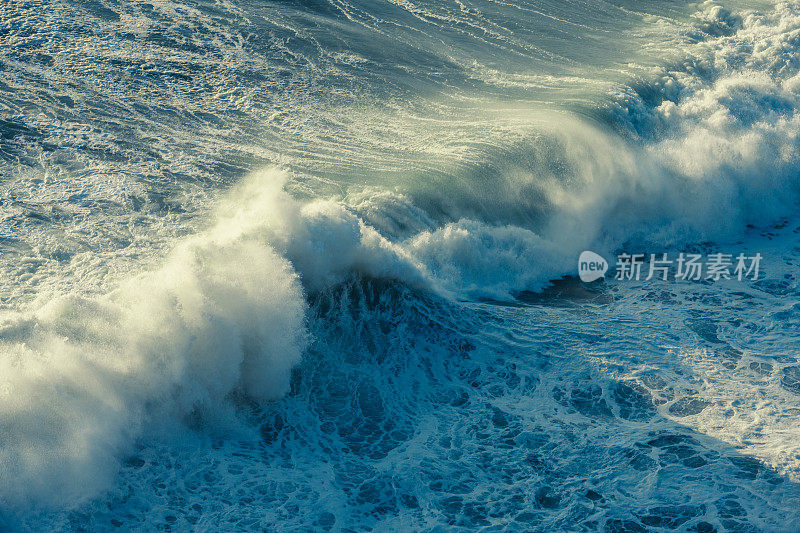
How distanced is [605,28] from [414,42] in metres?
5.18

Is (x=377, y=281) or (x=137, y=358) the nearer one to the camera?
(x=137, y=358)

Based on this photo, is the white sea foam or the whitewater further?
the whitewater

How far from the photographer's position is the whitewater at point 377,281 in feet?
26.4

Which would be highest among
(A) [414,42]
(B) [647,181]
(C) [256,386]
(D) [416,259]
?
(A) [414,42]

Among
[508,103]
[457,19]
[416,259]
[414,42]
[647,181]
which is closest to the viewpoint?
[416,259]

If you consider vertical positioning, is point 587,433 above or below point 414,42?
below

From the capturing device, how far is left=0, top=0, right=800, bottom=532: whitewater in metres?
8.05

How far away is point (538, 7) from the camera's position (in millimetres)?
20406

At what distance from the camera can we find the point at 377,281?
10.9m

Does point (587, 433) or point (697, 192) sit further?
point (697, 192)

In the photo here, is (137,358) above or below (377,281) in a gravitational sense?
below

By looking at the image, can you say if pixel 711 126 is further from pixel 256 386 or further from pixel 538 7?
pixel 256 386

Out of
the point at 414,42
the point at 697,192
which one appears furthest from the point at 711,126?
the point at 414,42

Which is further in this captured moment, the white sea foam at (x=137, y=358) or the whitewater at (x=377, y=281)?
the whitewater at (x=377, y=281)
